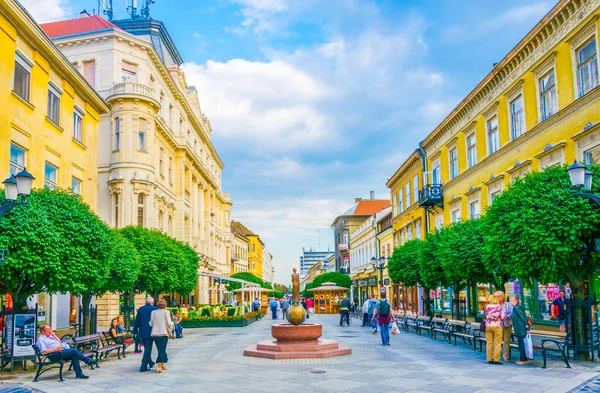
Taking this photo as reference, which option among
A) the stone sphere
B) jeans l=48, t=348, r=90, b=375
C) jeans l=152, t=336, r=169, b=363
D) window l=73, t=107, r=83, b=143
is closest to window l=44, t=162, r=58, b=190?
window l=73, t=107, r=83, b=143

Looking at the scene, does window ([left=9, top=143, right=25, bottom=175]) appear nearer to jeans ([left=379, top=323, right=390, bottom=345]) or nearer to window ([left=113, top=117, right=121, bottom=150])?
jeans ([left=379, top=323, right=390, bottom=345])

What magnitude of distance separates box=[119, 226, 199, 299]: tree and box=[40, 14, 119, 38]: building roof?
16251mm

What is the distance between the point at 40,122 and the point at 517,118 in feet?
56.5

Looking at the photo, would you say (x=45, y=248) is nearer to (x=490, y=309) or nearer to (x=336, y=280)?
(x=490, y=309)

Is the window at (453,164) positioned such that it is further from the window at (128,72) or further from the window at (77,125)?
the window at (128,72)

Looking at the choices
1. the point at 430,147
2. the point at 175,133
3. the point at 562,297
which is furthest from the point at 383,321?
the point at 175,133

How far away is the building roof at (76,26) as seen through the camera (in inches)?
1457

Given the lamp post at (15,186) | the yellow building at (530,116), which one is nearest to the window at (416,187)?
the yellow building at (530,116)

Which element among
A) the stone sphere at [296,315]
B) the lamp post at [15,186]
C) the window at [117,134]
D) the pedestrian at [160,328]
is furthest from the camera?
the window at [117,134]

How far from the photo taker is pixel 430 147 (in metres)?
34.6

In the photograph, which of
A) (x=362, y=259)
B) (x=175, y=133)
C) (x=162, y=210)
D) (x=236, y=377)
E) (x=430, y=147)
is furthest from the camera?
(x=362, y=259)

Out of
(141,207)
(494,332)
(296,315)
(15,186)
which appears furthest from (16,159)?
(141,207)

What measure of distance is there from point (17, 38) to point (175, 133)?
26084 millimetres

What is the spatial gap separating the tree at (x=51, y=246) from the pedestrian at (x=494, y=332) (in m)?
9.14
